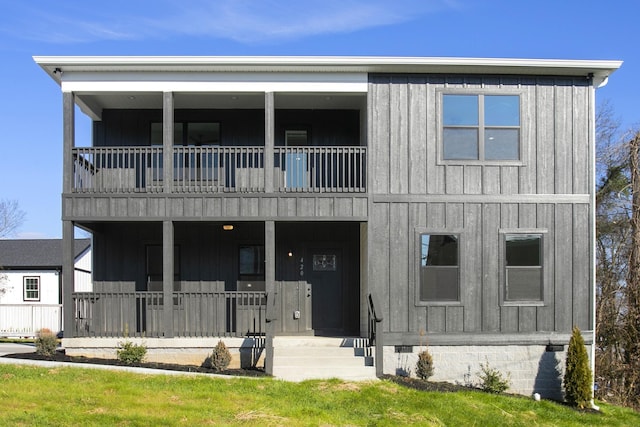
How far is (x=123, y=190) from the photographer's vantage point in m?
13.6

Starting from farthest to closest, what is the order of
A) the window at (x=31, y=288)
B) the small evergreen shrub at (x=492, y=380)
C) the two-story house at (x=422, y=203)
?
1. the window at (x=31, y=288)
2. the two-story house at (x=422, y=203)
3. the small evergreen shrub at (x=492, y=380)

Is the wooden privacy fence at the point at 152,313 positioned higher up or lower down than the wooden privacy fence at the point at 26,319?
higher up

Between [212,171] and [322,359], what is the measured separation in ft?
14.4

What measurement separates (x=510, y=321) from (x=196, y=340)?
19.9ft

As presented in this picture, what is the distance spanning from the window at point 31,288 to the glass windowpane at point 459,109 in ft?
67.7

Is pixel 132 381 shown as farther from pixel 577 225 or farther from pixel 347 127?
pixel 577 225

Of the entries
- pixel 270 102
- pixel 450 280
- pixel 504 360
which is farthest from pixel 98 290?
pixel 504 360

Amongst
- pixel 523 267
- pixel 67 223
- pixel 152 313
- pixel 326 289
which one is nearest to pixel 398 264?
pixel 326 289

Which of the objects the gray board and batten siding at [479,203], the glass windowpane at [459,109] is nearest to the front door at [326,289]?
the gray board and batten siding at [479,203]

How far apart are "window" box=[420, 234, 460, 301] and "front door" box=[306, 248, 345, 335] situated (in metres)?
2.31

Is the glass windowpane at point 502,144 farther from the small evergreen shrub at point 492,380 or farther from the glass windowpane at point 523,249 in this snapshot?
the small evergreen shrub at point 492,380

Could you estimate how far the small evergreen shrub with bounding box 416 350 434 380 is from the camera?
41.2ft

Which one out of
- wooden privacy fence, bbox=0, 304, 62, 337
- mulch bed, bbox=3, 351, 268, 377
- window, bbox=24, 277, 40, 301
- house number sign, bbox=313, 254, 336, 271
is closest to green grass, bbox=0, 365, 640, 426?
mulch bed, bbox=3, 351, 268, 377

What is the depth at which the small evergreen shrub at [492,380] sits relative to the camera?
40.6 feet
